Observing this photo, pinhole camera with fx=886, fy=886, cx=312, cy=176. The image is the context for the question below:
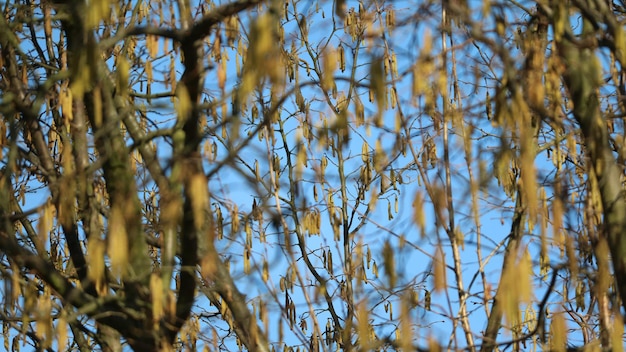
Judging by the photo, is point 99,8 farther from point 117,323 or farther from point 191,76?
point 117,323

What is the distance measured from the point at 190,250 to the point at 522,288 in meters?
1.43

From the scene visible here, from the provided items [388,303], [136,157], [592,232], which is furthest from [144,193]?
[592,232]

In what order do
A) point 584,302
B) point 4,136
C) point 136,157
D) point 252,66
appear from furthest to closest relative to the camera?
1. point 136,157
2. point 584,302
3. point 4,136
4. point 252,66

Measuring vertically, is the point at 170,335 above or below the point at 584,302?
below

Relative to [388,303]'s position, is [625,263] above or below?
below

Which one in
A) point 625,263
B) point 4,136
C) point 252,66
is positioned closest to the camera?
point 252,66

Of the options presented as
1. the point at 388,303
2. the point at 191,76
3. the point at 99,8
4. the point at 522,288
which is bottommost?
the point at 522,288

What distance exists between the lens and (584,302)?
4730 mm

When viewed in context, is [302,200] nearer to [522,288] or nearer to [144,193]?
[522,288]

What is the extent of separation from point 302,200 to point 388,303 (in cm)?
243

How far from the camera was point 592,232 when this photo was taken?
3312 mm

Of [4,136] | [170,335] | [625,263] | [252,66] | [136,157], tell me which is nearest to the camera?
[252,66]

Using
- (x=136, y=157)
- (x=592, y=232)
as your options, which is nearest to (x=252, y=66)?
(x=592, y=232)

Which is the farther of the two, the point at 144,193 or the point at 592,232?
the point at 144,193
